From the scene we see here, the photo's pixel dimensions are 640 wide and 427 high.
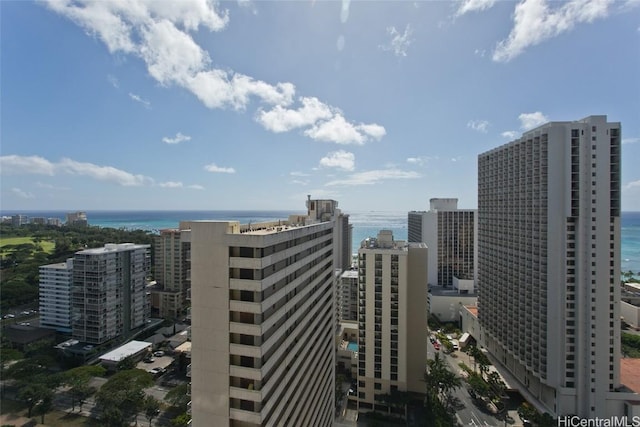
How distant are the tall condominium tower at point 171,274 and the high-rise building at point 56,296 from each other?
16.1m

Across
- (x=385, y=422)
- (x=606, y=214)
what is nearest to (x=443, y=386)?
(x=385, y=422)

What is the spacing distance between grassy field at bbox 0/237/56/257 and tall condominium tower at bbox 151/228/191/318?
120ft

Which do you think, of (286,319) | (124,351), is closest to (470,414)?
(286,319)

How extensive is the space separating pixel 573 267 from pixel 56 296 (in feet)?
244

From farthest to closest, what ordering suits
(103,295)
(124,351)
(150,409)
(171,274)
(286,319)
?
(171,274) < (103,295) < (124,351) < (150,409) < (286,319)

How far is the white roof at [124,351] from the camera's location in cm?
4125

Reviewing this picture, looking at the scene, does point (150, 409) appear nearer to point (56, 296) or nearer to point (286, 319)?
point (286, 319)

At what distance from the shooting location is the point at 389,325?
113 ft

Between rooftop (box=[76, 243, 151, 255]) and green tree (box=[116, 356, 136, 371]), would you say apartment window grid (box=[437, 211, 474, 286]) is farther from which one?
rooftop (box=[76, 243, 151, 255])

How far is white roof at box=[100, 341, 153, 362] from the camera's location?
135 ft

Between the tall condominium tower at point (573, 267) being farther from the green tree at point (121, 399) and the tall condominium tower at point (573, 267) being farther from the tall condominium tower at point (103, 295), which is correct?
the tall condominium tower at point (103, 295)

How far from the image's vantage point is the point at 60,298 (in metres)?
A: 50.4

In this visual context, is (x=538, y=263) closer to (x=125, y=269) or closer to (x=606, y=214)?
(x=606, y=214)

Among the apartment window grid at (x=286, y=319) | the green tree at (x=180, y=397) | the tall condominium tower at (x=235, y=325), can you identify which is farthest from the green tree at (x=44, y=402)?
the tall condominium tower at (x=235, y=325)
